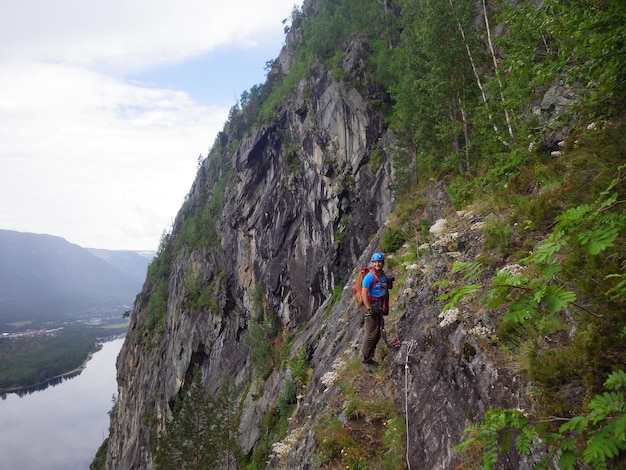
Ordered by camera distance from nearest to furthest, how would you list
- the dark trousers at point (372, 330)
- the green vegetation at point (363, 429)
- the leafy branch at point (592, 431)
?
the leafy branch at point (592, 431) → the green vegetation at point (363, 429) → the dark trousers at point (372, 330)

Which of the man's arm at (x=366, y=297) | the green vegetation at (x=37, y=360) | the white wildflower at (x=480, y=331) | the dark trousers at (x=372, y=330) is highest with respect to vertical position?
the man's arm at (x=366, y=297)

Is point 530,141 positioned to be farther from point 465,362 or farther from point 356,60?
point 356,60

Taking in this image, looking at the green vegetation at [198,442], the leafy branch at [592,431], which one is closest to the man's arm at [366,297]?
the leafy branch at [592,431]

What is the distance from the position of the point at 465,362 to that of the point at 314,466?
3.64m

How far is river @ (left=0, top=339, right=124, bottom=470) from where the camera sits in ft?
305

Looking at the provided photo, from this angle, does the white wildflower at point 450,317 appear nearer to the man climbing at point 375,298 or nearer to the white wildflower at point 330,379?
the man climbing at point 375,298

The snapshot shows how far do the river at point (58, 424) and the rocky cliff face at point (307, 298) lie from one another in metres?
47.2

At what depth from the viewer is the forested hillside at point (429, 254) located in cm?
342

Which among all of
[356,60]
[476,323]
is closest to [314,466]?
[476,323]

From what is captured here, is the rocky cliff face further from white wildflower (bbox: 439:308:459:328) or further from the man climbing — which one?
the man climbing

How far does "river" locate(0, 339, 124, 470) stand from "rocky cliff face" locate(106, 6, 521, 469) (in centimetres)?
4718

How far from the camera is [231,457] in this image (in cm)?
2655

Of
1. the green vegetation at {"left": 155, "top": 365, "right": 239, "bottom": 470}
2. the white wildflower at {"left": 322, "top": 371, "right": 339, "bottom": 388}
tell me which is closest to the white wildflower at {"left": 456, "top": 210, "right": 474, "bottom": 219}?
the white wildflower at {"left": 322, "top": 371, "right": 339, "bottom": 388}

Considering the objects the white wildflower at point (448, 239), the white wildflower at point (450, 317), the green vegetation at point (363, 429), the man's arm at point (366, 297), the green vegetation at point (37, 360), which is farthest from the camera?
the green vegetation at point (37, 360)
